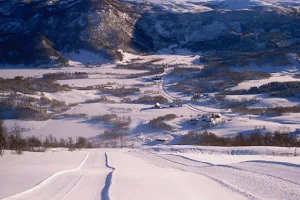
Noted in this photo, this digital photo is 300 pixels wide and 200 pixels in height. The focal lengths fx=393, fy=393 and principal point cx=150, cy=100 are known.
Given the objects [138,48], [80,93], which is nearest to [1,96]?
[80,93]

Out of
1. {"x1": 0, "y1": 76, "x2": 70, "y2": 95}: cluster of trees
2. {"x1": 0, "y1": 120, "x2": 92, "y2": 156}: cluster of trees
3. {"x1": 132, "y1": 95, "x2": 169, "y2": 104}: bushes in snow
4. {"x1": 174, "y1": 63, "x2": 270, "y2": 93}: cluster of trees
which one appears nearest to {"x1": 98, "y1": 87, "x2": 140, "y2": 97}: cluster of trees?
{"x1": 132, "y1": 95, "x2": 169, "y2": 104}: bushes in snow

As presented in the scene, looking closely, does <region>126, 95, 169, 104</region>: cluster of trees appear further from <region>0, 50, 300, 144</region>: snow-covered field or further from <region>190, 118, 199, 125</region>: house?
<region>190, 118, 199, 125</region>: house

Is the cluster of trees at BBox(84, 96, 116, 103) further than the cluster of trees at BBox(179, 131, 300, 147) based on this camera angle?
Yes

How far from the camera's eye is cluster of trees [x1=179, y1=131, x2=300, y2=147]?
65.9ft

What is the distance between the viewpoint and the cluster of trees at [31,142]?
15.2 m

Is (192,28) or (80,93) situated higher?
(192,28)

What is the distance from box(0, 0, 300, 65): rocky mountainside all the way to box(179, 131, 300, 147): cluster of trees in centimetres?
4771

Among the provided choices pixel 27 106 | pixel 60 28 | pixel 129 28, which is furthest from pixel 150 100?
pixel 129 28

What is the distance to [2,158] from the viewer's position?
11.6 m

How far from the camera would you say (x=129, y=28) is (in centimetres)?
8831

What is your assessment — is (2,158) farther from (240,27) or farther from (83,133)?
(240,27)

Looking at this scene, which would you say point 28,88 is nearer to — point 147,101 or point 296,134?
point 147,101

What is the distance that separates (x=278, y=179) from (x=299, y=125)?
1891cm

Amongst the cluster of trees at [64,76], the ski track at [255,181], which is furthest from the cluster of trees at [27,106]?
the ski track at [255,181]
